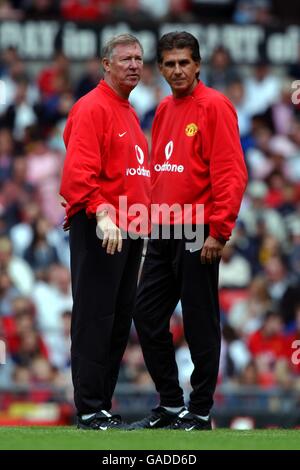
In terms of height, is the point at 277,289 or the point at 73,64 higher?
the point at 73,64

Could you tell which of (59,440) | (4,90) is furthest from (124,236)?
(4,90)

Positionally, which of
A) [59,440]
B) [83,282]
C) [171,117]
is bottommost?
[59,440]

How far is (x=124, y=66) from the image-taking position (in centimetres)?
833

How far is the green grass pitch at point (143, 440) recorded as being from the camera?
24.2 feet

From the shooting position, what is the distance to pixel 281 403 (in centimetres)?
1302

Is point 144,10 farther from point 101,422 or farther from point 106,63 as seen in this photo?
point 101,422

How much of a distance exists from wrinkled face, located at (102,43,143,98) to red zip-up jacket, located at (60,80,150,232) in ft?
0.20

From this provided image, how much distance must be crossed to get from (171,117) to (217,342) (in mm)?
1330

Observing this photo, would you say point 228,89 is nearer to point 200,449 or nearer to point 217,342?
point 217,342

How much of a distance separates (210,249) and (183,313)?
1.41ft

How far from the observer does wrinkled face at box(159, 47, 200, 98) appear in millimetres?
8555

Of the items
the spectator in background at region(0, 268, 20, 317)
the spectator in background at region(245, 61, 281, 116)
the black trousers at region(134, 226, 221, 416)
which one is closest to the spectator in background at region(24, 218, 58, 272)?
the spectator in background at region(0, 268, 20, 317)

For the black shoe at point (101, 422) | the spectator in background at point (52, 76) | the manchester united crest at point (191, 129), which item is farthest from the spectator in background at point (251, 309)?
the black shoe at point (101, 422)
